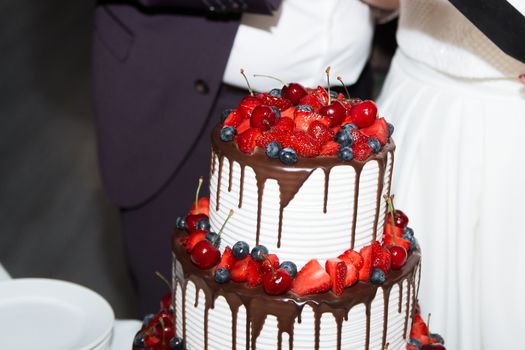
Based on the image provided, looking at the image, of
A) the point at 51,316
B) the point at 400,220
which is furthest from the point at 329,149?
the point at 51,316

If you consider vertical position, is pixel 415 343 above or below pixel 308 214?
below

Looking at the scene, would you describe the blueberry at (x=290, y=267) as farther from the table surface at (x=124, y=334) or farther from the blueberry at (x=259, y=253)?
the table surface at (x=124, y=334)

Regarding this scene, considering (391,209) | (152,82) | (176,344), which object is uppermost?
(391,209)

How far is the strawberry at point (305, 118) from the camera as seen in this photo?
1.22 meters

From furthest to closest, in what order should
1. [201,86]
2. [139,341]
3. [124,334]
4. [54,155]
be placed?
[54,155], [201,86], [124,334], [139,341]

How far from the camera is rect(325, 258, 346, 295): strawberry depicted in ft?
3.93

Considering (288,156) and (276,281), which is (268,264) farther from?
(288,156)

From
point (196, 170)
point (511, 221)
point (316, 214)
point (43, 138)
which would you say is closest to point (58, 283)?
point (316, 214)

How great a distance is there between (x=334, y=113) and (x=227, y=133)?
0.16 m

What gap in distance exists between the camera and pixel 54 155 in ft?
14.7

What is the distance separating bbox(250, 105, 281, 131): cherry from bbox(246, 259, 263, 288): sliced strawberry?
0.63ft

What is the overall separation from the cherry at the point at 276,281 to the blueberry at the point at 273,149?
160 mm

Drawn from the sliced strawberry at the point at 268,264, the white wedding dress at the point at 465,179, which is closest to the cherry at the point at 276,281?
the sliced strawberry at the point at 268,264

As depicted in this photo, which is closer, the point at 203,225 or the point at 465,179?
the point at 203,225
